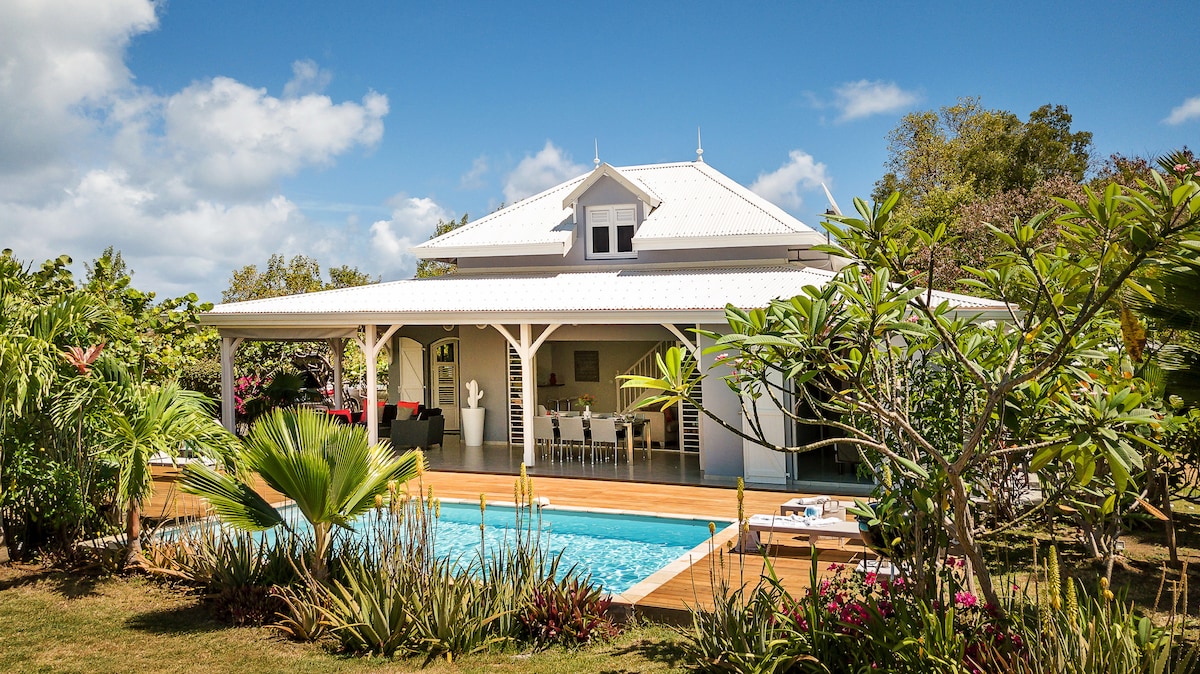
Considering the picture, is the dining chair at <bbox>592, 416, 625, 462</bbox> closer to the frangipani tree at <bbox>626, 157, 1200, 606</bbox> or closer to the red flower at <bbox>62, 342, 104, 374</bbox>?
the red flower at <bbox>62, 342, 104, 374</bbox>

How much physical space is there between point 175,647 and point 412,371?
46.9 feet

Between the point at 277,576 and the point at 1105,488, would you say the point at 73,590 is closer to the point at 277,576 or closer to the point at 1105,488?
the point at 277,576

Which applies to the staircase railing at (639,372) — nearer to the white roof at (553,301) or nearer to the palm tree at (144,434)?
the white roof at (553,301)

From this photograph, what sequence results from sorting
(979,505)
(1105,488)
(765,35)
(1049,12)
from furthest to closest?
(1049,12) → (765,35) → (979,505) → (1105,488)

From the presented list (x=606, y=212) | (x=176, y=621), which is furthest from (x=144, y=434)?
(x=606, y=212)

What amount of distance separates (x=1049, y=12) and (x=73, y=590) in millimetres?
42971

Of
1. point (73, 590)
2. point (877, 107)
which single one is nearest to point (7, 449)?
point (73, 590)

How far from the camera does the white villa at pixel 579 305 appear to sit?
15461mm

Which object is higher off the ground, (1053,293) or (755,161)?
(755,161)

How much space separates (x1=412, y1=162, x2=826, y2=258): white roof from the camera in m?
18.9

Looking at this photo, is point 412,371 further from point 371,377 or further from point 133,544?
point 133,544

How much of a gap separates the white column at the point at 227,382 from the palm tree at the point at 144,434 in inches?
308

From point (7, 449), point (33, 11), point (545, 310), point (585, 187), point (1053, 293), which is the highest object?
point (33, 11)

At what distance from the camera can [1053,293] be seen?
4.61 meters
